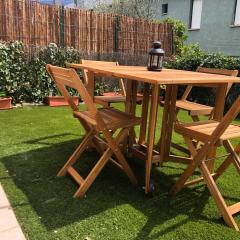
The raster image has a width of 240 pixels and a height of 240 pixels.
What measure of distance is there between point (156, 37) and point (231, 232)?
7.06m

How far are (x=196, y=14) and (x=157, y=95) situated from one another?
12091 mm

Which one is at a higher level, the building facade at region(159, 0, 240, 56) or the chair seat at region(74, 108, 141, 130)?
the building facade at region(159, 0, 240, 56)

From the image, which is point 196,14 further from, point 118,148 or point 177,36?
point 118,148

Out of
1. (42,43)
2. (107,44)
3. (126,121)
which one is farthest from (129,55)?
(126,121)

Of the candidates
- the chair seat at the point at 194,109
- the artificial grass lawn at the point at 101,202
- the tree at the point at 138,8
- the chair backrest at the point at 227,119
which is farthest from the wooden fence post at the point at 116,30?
the tree at the point at 138,8

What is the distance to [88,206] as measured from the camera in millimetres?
2529

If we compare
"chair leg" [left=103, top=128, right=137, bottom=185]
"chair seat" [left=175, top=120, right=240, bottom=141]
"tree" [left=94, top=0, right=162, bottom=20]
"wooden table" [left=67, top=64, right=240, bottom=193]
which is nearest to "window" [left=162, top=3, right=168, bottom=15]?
"tree" [left=94, top=0, right=162, bottom=20]

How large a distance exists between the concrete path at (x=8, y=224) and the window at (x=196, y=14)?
12.5m

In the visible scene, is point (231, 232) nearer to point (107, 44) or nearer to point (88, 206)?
point (88, 206)

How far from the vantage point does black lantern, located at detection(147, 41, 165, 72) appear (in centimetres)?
308

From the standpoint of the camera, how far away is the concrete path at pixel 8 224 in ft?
6.92

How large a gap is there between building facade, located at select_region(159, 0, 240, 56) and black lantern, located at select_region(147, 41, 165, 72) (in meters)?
9.85

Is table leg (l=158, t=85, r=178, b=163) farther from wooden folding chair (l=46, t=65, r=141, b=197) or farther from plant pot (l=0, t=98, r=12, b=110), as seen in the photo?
plant pot (l=0, t=98, r=12, b=110)

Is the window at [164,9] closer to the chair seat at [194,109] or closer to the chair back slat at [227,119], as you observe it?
the chair seat at [194,109]
